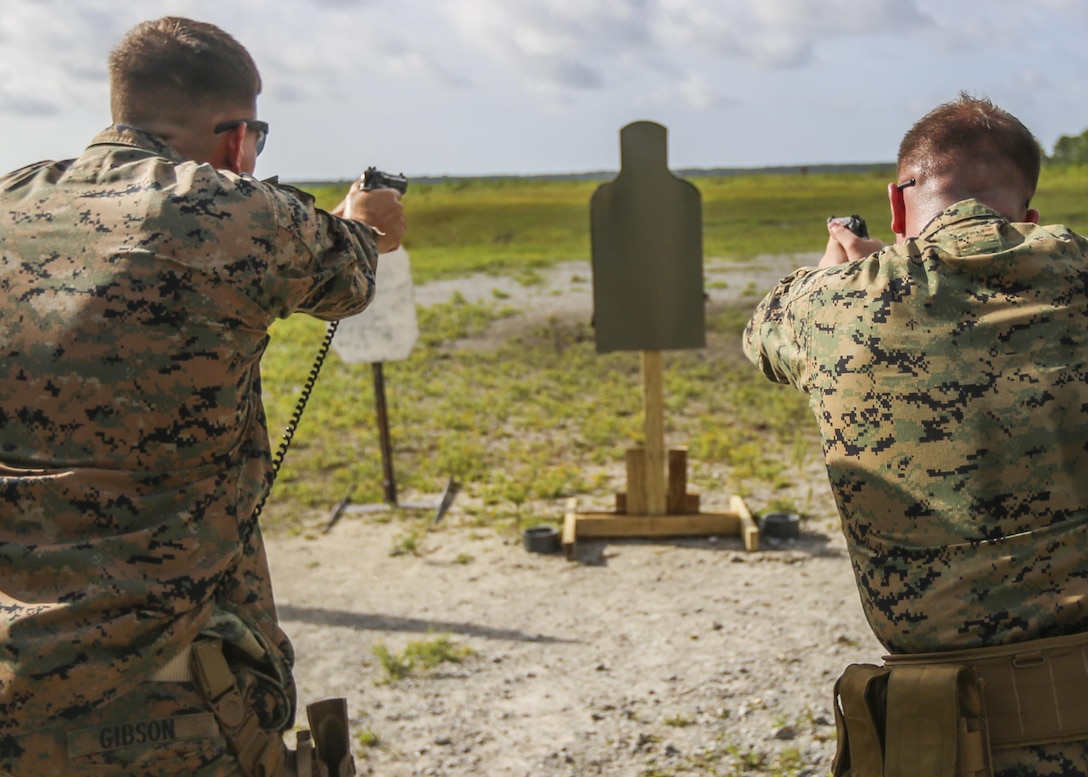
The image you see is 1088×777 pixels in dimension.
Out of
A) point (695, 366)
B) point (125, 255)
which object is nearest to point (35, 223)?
point (125, 255)

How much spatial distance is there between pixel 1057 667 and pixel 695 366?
31.8 ft

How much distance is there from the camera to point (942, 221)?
2.11 meters

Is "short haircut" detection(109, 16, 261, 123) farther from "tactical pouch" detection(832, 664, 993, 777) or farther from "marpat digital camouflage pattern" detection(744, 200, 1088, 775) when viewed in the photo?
"tactical pouch" detection(832, 664, 993, 777)

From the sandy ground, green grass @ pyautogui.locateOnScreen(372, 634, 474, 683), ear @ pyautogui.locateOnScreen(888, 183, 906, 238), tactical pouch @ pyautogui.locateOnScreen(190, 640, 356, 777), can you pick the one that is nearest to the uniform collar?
ear @ pyautogui.locateOnScreen(888, 183, 906, 238)

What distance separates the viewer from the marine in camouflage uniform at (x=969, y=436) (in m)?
1.91

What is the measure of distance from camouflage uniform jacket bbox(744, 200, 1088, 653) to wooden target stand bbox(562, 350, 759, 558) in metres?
4.09

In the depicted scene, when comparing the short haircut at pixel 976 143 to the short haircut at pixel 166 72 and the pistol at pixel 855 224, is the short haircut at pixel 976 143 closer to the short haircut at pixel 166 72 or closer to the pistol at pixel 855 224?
the pistol at pixel 855 224

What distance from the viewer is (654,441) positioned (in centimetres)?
619

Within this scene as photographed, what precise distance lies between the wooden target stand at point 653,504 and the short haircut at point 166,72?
421cm

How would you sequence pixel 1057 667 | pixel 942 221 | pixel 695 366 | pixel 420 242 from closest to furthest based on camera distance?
pixel 1057 667, pixel 942 221, pixel 695 366, pixel 420 242

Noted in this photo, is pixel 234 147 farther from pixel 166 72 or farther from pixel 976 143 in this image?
pixel 976 143

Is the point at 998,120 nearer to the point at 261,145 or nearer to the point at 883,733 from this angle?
the point at 883,733

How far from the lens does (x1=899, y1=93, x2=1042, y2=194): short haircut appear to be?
2.15 m

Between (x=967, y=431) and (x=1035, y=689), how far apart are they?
451 millimetres
